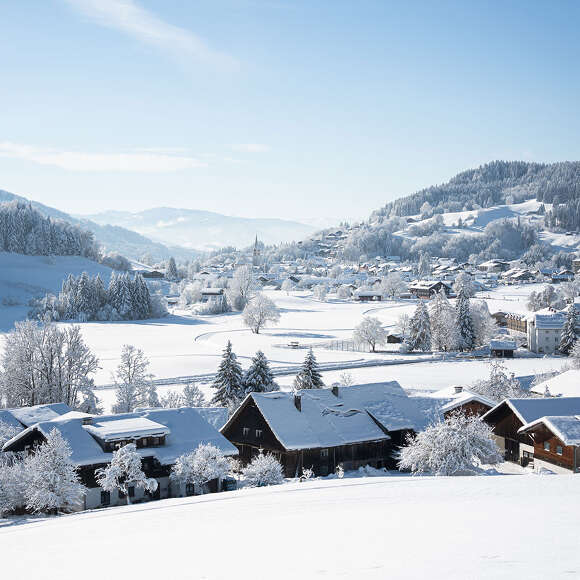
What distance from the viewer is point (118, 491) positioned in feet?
88.7

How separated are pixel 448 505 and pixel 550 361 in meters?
59.8

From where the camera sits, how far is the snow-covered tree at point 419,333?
261ft

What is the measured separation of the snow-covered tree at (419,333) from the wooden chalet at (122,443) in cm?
5270

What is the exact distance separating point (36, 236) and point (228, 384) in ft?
449

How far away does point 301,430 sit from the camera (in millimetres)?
32281

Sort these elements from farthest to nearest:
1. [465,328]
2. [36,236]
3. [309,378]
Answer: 1. [36,236]
2. [465,328]
3. [309,378]

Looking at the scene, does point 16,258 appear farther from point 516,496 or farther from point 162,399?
point 516,496

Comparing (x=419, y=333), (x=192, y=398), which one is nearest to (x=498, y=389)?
(x=192, y=398)

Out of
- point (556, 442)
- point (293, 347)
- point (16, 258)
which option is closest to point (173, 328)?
point (293, 347)

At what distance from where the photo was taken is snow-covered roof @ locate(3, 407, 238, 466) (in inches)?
1068

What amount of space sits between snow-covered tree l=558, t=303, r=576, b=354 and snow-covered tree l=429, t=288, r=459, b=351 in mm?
13161

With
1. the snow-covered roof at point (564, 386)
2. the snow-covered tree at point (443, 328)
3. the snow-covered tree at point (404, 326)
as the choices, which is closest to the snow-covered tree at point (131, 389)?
the snow-covered roof at point (564, 386)

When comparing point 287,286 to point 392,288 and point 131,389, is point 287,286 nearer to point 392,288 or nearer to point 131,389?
point 392,288

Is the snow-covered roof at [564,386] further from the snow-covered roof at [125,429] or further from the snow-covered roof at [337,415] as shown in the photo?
the snow-covered roof at [125,429]
